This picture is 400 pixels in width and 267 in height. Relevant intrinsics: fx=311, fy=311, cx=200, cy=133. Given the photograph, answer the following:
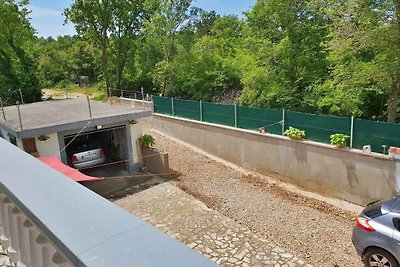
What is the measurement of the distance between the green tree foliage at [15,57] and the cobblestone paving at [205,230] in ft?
73.0

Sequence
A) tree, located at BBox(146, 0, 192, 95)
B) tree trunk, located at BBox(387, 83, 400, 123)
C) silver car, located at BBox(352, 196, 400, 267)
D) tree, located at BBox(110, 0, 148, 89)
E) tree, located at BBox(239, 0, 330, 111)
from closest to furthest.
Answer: silver car, located at BBox(352, 196, 400, 267), tree trunk, located at BBox(387, 83, 400, 123), tree, located at BBox(239, 0, 330, 111), tree, located at BBox(146, 0, 192, 95), tree, located at BBox(110, 0, 148, 89)

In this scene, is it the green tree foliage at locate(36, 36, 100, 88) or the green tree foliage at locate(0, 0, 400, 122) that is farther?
the green tree foliage at locate(36, 36, 100, 88)

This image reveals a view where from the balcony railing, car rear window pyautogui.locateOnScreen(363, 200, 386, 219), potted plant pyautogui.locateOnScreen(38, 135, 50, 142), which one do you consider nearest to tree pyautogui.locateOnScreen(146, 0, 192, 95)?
potted plant pyautogui.locateOnScreen(38, 135, 50, 142)

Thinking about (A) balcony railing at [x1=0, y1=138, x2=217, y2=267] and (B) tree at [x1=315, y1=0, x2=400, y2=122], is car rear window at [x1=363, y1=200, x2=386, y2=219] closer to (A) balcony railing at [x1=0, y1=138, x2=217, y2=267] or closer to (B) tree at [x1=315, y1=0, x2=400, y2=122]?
(A) balcony railing at [x1=0, y1=138, x2=217, y2=267]

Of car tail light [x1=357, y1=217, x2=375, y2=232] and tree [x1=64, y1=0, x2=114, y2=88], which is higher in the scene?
tree [x1=64, y1=0, x2=114, y2=88]

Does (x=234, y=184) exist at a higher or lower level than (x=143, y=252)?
lower

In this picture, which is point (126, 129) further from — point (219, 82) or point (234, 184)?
point (219, 82)

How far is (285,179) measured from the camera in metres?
13.6

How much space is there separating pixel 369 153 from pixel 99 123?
32.5 feet

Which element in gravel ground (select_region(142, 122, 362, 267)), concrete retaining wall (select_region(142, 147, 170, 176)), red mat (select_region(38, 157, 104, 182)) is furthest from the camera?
concrete retaining wall (select_region(142, 147, 170, 176))

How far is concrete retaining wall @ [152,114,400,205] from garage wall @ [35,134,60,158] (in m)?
7.88

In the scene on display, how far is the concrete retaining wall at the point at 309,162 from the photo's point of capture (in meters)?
10.8

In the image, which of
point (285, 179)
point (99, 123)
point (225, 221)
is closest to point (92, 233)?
point (225, 221)

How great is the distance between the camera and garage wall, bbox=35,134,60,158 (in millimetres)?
11016
